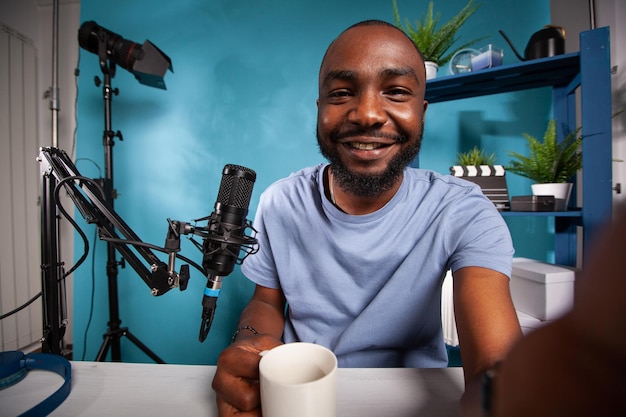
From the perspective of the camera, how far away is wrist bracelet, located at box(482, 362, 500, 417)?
0.56 feet

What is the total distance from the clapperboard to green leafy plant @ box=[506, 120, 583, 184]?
13cm

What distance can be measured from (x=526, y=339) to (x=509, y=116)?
1.83m

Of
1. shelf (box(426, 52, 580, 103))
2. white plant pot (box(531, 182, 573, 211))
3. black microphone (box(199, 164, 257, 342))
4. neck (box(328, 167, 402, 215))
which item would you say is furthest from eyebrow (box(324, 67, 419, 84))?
white plant pot (box(531, 182, 573, 211))

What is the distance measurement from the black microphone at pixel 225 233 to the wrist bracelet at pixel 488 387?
0.34 meters

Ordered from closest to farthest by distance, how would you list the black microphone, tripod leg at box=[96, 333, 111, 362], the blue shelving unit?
the black microphone < the blue shelving unit < tripod leg at box=[96, 333, 111, 362]

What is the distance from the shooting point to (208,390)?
1.66 ft

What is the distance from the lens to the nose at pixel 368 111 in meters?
0.80

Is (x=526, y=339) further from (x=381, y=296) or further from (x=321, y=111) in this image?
(x=321, y=111)

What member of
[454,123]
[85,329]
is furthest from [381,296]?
[85,329]

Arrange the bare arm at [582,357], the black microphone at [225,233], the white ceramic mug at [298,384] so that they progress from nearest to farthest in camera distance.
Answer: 1. the bare arm at [582,357]
2. the white ceramic mug at [298,384]
3. the black microphone at [225,233]

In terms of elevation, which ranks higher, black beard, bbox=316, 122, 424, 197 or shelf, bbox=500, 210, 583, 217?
black beard, bbox=316, 122, 424, 197

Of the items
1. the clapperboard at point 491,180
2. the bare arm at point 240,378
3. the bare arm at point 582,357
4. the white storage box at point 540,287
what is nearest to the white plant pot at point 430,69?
the clapperboard at point 491,180

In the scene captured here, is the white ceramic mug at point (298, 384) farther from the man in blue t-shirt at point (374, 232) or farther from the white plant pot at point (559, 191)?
the white plant pot at point (559, 191)

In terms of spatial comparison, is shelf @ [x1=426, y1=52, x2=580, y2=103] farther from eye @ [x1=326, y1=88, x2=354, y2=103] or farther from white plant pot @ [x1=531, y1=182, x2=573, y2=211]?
eye @ [x1=326, y1=88, x2=354, y2=103]
